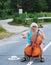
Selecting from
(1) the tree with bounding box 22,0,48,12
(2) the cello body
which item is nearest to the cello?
(2) the cello body

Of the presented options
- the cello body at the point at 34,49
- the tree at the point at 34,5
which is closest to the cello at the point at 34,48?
the cello body at the point at 34,49

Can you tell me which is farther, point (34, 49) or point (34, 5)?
point (34, 5)

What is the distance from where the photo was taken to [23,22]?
42750mm

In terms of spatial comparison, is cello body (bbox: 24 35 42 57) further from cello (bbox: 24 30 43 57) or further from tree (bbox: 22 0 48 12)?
tree (bbox: 22 0 48 12)

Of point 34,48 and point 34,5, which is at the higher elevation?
point 34,48

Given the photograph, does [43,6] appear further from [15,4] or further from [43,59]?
[43,59]

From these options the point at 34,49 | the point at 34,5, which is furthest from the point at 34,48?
the point at 34,5

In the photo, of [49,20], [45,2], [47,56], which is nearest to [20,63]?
[47,56]

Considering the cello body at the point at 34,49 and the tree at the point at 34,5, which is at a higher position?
the cello body at the point at 34,49

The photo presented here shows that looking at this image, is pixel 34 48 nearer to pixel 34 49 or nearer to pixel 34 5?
pixel 34 49

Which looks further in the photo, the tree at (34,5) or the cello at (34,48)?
the tree at (34,5)

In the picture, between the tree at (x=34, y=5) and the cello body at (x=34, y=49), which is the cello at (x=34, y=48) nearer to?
the cello body at (x=34, y=49)

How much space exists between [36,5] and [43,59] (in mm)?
75960

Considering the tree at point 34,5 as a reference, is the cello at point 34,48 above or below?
above
